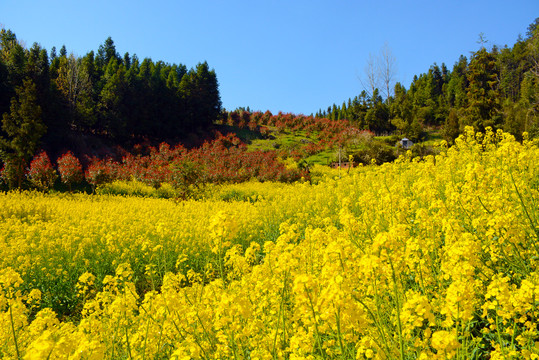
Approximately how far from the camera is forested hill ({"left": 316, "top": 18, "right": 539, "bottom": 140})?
2872 cm

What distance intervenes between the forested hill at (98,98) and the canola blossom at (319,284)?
550 inches

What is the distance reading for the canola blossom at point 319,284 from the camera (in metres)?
1.78

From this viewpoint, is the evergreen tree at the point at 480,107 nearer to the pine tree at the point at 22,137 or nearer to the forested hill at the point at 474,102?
the forested hill at the point at 474,102

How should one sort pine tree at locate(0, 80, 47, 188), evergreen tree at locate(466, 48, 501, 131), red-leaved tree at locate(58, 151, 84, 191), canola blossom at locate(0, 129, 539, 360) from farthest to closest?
evergreen tree at locate(466, 48, 501, 131) → pine tree at locate(0, 80, 47, 188) → red-leaved tree at locate(58, 151, 84, 191) → canola blossom at locate(0, 129, 539, 360)

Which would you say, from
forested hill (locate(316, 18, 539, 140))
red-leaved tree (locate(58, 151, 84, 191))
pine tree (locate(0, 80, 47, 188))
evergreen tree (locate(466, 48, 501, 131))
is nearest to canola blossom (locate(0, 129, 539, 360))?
red-leaved tree (locate(58, 151, 84, 191))

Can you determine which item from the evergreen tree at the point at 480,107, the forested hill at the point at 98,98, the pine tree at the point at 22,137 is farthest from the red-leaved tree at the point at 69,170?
the evergreen tree at the point at 480,107

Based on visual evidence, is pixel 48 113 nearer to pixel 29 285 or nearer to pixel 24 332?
pixel 29 285

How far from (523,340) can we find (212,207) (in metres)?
9.23

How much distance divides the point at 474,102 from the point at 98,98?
29.5 metres

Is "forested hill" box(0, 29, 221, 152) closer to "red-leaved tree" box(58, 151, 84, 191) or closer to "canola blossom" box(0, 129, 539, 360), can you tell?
"red-leaved tree" box(58, 151, 84, 191)

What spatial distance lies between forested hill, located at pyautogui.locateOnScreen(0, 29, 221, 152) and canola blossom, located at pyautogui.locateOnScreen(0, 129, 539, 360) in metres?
14.0

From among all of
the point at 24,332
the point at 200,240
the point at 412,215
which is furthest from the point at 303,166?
the point at 24,332

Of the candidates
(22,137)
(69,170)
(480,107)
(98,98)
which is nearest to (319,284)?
(69,170)

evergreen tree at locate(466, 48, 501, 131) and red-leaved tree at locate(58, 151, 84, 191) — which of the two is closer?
red-leaved tree at locate(58, 151, 84, 191)
